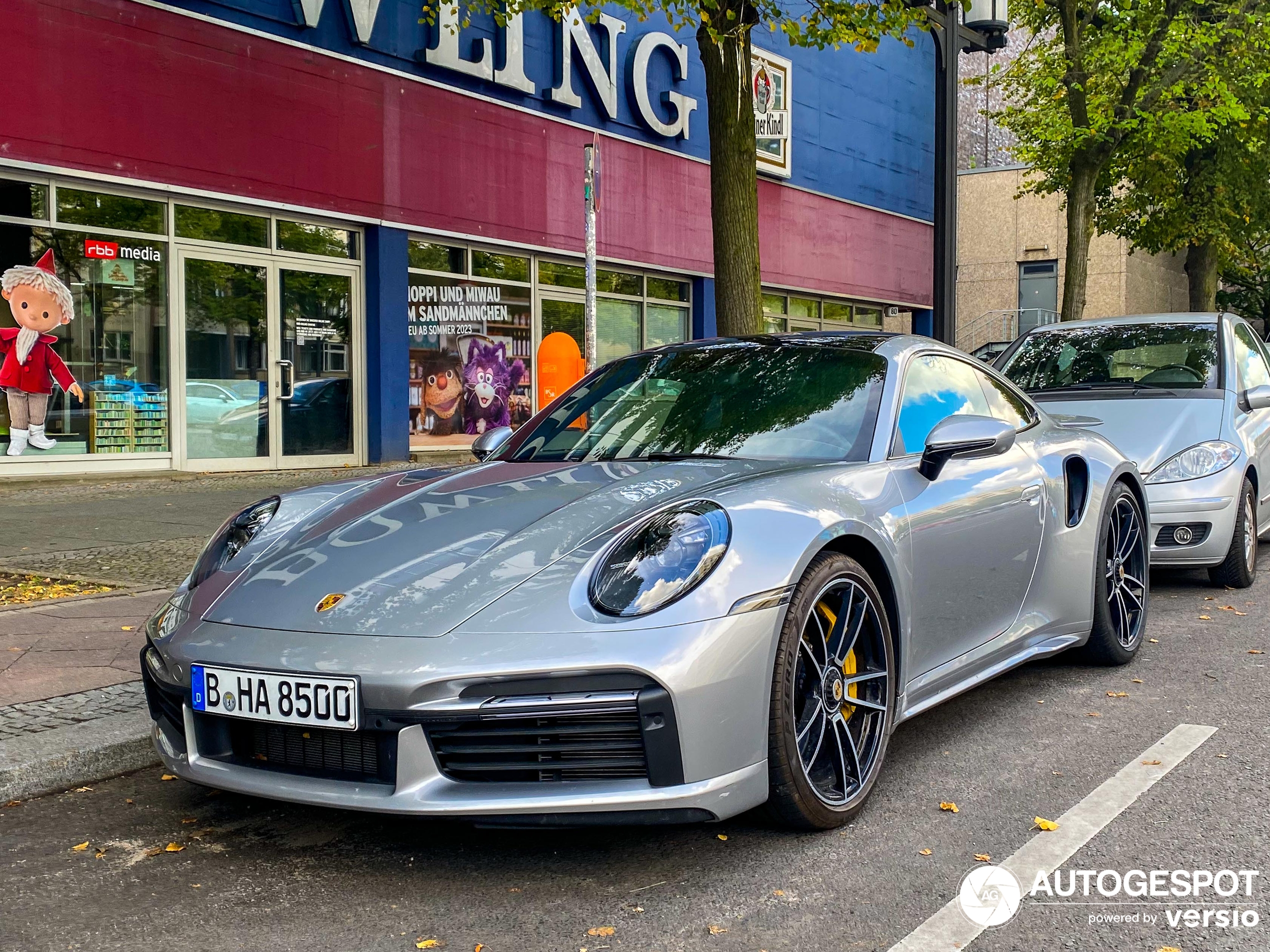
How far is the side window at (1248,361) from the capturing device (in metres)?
7.51

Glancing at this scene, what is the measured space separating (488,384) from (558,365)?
2115 millimetres

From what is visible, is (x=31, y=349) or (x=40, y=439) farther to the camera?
(x=40, y=439)

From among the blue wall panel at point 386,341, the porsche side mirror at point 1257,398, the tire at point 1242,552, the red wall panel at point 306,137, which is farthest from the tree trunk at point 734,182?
the blue wall panel at point 386,341

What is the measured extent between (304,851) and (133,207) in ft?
33.6

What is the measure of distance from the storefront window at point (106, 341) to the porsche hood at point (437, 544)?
28.8 ft

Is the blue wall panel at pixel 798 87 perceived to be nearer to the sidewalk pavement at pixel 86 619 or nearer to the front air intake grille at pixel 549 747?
the sidewalk pavement at pixel 86 619

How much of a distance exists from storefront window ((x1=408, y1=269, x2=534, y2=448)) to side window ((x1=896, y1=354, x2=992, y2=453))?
435 inches

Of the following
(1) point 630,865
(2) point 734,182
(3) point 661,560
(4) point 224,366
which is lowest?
(1) point 630,865

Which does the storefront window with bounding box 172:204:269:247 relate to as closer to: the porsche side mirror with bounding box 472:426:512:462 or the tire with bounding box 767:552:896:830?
the porsche side mirror with bounding box 472:426:512:462

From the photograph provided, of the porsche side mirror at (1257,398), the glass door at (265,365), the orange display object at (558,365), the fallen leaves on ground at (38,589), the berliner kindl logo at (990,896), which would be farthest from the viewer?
the orange display object at (558,365)

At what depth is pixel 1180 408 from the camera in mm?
7105

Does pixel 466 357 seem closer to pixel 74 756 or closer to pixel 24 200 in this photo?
pixel 24 200

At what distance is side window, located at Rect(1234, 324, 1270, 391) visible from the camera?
24.6 ft

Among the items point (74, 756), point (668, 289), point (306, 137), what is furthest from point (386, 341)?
point (74, 756)
